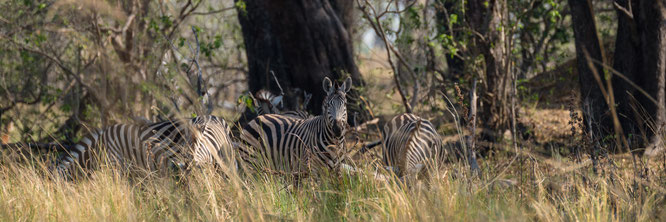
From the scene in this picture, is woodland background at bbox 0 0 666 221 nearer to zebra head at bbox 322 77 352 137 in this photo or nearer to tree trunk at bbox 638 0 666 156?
tree trunk at bbox 638 0 666 156

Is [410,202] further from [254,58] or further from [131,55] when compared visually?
[131,55]

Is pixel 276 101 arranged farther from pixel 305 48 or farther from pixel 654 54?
pixel 654 54

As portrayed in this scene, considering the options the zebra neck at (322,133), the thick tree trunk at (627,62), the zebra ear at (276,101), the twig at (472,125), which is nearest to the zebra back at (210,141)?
the zebra neck at (322,133)

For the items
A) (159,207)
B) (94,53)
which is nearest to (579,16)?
(159,207)

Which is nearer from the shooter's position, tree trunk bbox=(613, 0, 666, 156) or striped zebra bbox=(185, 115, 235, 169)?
striped zebra bbox=(185, 115, 235, 169)

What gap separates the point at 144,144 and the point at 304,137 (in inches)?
55.9

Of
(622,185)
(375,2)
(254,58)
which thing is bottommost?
(622,185)

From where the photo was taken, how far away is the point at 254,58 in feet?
32.1

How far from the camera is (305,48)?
362 inches

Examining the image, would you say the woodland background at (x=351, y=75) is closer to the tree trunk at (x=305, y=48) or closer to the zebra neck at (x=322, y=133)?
the tree trunk at (x=305, y=48)

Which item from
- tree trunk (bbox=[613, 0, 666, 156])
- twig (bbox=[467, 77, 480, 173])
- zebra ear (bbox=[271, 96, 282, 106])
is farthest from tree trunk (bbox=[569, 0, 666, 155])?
zebra ear (bbox=[271, 96, 282, 106])

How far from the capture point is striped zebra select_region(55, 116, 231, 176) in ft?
17.5

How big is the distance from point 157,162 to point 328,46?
4.26m

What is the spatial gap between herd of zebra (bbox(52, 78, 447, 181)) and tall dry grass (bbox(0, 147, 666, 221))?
261 millimetres
